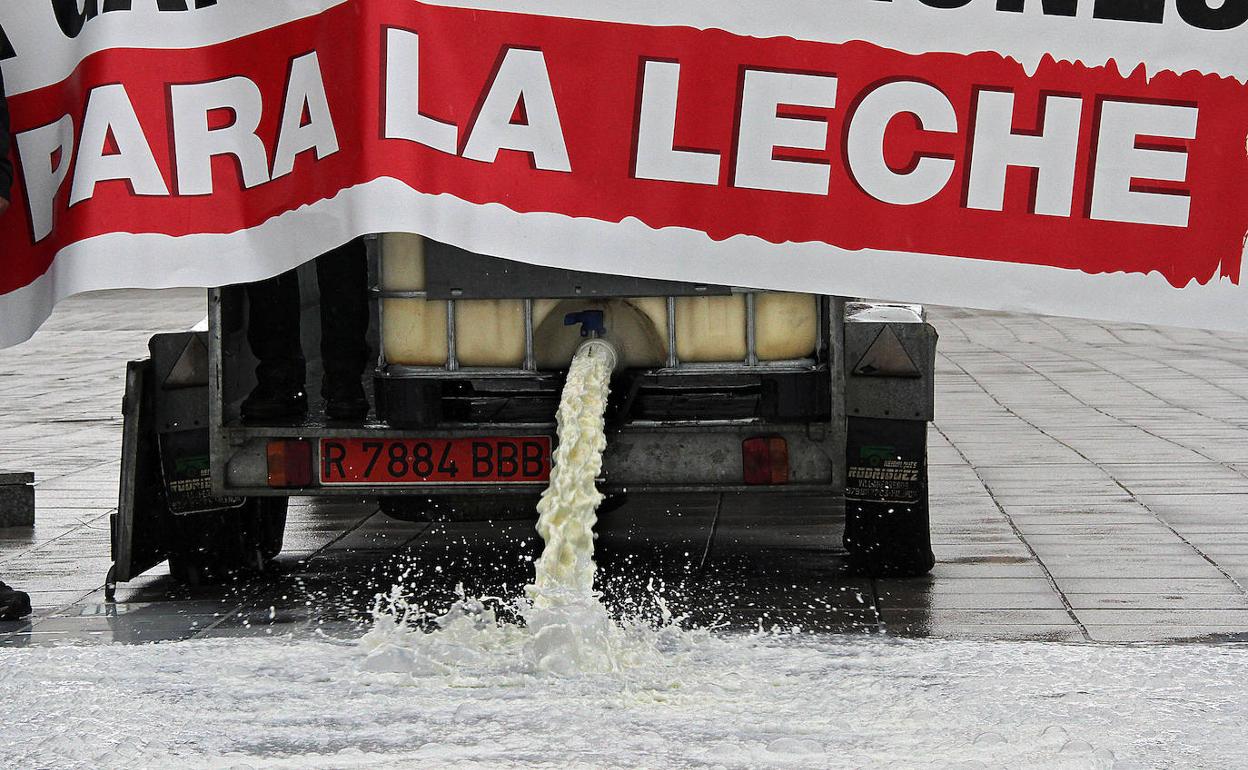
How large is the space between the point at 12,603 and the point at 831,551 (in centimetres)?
341

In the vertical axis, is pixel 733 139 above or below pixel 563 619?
above

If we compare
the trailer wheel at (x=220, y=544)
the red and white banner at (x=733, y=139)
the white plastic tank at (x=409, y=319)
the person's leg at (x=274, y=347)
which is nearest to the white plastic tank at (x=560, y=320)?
the white plastic tank at (x=409, y=319)

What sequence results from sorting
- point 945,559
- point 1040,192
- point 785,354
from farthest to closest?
point 945,559 < point 785,354 < point 1040,192

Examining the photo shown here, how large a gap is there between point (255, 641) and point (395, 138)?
1.81 metres

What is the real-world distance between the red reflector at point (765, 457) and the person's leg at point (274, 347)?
1.81 m

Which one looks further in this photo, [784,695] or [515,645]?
[515,645]

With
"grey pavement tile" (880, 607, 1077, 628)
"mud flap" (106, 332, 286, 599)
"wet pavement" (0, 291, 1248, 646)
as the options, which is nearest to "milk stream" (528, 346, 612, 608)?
"wet pavement" (0, 291, 1248, 646)

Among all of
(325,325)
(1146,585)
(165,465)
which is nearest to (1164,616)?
(1146,585)

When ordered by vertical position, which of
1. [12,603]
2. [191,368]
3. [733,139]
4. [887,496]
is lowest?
[12,603]

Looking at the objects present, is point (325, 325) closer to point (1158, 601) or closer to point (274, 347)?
point (274, 347)

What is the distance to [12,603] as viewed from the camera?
6.77 metres

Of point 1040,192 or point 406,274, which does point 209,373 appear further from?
point 1040,192

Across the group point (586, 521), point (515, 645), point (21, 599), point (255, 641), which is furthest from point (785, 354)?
point (21, 599)

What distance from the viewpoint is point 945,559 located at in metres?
7.59
